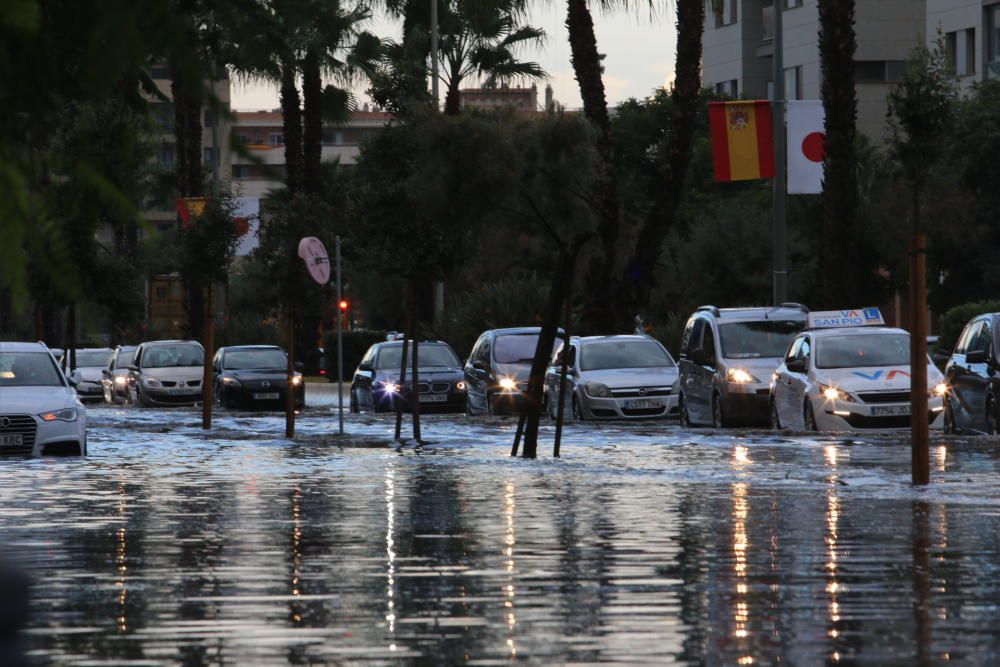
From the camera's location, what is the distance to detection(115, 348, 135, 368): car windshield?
54122 millimetres

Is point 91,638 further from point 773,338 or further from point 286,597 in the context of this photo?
point 773,338

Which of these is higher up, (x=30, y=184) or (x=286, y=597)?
(x=30, y=184)

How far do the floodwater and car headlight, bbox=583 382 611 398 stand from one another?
9.09 metres

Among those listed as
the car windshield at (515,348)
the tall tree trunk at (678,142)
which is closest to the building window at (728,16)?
the tall tree trunk at (678,142)

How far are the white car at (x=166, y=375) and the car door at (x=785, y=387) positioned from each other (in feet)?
67.6

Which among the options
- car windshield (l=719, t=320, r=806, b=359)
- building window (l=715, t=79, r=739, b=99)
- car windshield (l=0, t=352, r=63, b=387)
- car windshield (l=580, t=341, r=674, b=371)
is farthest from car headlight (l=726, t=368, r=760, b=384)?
building window (l=715, t=79, r=739, b=99)

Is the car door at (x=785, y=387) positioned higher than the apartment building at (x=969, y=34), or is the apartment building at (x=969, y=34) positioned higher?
the apartment building at (x=969, y=34)

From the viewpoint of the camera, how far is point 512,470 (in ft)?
65.1

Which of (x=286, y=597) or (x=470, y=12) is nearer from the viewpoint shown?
(x=286, y=597)

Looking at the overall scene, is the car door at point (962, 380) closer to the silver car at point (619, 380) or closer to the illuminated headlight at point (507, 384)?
the silver car at point (619, 380)

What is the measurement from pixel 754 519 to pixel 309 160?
1445 inches

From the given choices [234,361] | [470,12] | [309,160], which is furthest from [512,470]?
[309,160]

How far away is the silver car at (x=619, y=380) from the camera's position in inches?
1229

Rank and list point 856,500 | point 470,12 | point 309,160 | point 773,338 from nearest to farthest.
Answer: point 856,500
point 773,338
point 470,12
point 309,160
